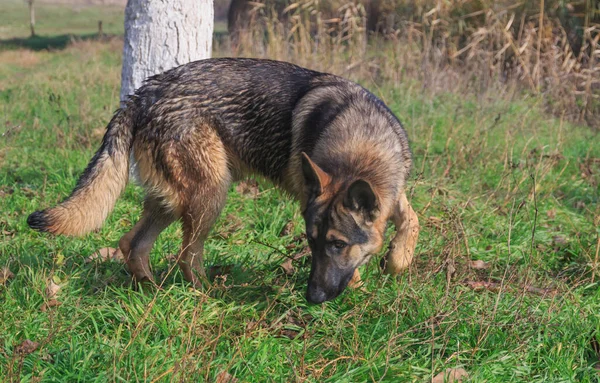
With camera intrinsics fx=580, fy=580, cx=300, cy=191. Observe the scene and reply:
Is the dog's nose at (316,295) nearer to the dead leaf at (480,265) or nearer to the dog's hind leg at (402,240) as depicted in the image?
the dog's hind leg at (402,240)

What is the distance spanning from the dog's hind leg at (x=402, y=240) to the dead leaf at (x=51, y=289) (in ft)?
7.04

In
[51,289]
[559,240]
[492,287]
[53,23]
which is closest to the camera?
[51,289]

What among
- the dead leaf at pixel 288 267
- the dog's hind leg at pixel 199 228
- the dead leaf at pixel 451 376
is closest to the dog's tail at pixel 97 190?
the dog's hind leg at pixel 199 228

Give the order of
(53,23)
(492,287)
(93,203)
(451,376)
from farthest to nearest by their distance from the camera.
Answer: (53,23) < (492,287) < (93,203) < (451,376)

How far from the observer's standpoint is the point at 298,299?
3.68 metres

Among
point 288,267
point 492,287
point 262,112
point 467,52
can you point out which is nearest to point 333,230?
point 288,267

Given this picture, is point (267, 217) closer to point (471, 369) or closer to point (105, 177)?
point (105, 177)

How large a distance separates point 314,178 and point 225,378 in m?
1.26

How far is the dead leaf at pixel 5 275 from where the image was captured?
340 centimetres

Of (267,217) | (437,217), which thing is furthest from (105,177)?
(437,217)

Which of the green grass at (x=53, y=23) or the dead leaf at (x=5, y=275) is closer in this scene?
the dead leaf at (x=5, y=275)

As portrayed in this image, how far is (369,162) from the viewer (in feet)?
12.5

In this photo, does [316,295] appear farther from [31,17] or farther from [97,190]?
[31,17]

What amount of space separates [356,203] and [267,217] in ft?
5.96
